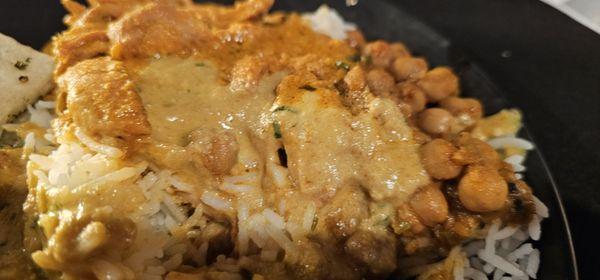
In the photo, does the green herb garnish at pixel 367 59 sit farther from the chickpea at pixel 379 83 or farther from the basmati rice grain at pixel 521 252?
the basmati rice grain at pixel 521 252

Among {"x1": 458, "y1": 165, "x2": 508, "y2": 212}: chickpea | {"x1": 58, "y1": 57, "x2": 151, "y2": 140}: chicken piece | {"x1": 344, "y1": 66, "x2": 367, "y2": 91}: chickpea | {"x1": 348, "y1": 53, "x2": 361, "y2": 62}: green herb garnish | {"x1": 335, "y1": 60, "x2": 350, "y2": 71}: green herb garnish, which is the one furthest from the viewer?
{"x1": 348, "y1": 53, "x2": 361, "y2": 62}: green herb garnish

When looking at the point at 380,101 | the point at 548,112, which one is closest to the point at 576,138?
the point at 548,112

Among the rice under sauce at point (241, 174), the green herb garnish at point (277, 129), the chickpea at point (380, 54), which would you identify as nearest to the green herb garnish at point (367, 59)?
the chickpea at point (380, 54)

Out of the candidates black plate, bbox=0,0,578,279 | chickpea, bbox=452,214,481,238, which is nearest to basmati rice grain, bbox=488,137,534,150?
black plate, bbox=0,0,578,279

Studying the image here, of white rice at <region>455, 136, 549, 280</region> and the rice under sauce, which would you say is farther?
white rice at <region>455, 136, 549, 280</region>

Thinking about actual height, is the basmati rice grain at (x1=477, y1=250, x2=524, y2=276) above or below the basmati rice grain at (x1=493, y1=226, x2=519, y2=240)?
below

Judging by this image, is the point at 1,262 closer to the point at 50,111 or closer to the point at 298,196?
the point at 50,111

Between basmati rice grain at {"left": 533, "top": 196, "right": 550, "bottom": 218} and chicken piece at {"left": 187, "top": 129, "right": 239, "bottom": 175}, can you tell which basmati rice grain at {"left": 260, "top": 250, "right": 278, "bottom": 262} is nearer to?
chicken piece at {"left": 187, "top": 129, "right": 239, "bottom": 175}
